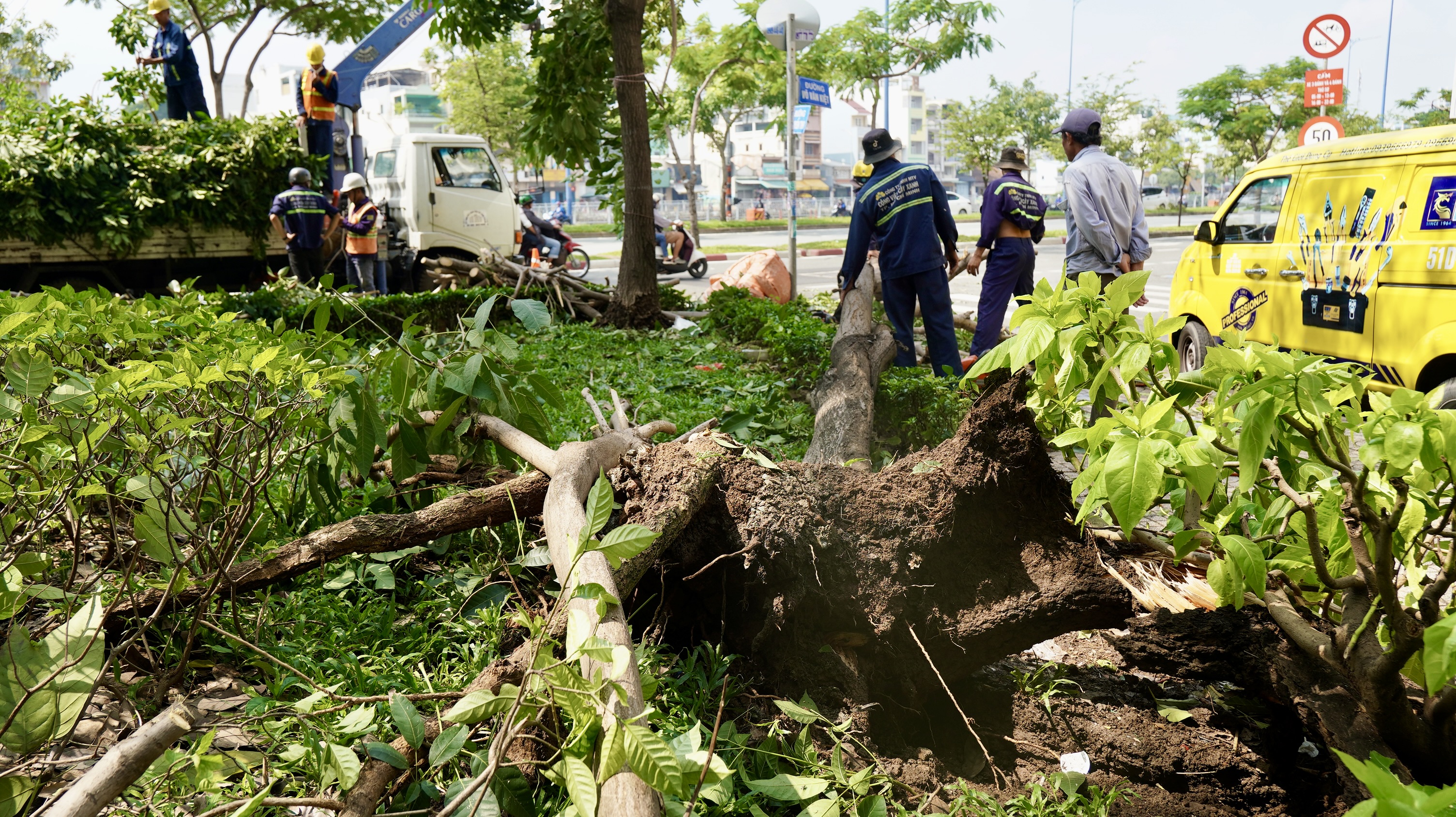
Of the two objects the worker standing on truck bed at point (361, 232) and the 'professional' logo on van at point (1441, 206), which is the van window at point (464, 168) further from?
the 'professional' logo on van at point (1441, 206)

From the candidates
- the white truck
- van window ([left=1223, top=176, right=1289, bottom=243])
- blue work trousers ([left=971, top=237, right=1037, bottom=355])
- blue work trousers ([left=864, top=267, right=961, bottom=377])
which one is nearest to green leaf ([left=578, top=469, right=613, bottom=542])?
blue work trousers ([left=864, top=267, right=961, bottom=377])

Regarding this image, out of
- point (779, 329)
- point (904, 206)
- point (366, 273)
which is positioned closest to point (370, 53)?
point (366, 273)

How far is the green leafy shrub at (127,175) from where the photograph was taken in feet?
29.7

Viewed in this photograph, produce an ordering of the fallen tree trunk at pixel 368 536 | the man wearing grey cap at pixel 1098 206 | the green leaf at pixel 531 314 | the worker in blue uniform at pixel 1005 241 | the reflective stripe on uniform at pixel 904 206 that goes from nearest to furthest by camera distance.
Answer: the fallen tree trunk at pixel 368 536, the green leaf at pixel 531 314, the man wearing grey cap at pixel 1098 206, the reflective stripe on uniform at pixel 904 206, the worker in blue uniform at pixel 1005 241

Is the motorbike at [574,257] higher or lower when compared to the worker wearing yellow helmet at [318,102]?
lower

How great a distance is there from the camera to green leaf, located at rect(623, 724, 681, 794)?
1431 millimetres

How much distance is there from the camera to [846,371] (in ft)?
17.0

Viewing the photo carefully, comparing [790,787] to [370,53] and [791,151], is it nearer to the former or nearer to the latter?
[791,151]

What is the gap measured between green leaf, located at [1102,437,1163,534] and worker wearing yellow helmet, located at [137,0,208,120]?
11789mm

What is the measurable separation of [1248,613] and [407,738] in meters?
2.03

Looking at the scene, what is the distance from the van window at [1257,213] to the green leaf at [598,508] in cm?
615

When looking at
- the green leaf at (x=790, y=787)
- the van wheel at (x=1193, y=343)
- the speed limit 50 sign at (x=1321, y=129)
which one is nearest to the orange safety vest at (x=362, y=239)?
the van wheel at (x=1193, y=343)

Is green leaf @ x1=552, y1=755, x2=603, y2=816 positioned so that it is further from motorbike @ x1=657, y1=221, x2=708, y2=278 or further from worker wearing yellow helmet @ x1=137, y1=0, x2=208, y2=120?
motorbike @ x1=657, y1=221, x2=708, y2=278

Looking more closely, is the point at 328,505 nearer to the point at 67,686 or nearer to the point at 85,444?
the point at 85,444
